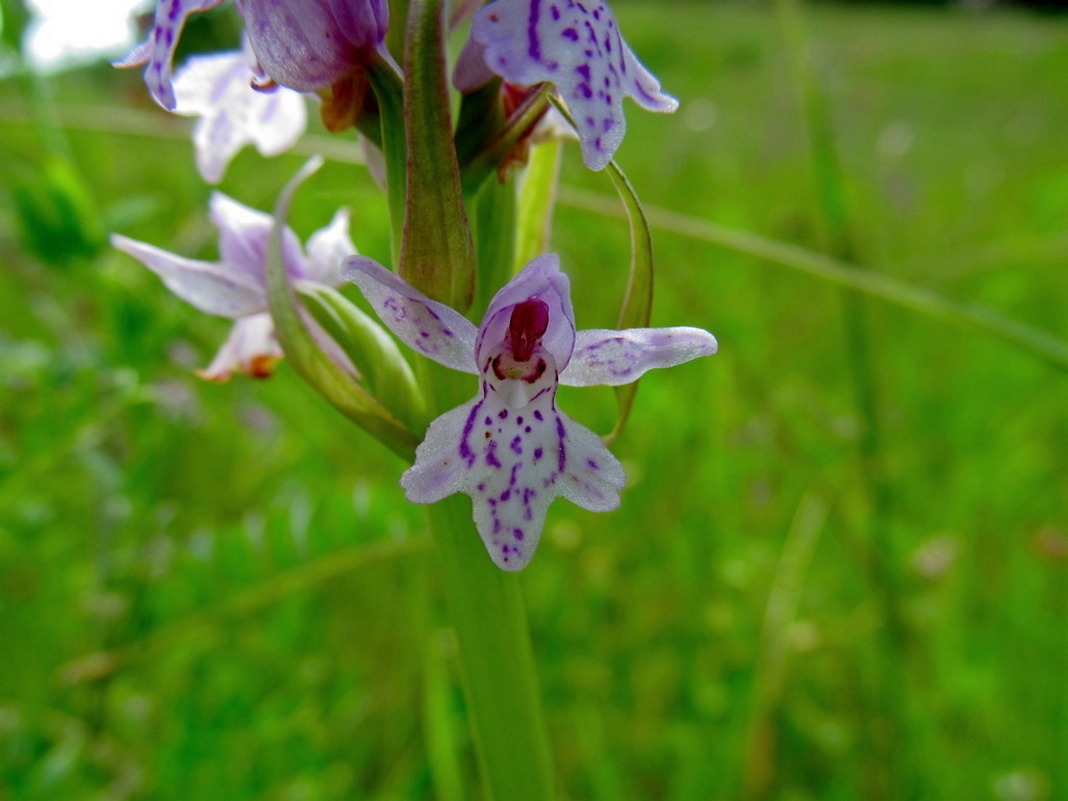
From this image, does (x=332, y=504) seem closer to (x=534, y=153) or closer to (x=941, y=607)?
(x=534, y=153)

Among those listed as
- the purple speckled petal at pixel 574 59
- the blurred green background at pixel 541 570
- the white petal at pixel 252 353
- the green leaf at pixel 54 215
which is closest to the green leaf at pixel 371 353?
the white petal at pixel 252 353

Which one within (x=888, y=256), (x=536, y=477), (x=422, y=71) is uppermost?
(x=422, y=71)

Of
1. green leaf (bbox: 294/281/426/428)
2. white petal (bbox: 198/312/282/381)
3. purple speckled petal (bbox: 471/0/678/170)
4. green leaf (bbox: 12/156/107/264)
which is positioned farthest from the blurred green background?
purple speckled petal (bbox: 471/0/678/170)

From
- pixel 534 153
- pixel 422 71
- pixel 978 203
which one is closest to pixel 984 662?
pixel 534 153

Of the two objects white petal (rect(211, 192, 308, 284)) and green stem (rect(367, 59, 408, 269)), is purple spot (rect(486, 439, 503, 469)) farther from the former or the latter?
white petal (rect(211, 192, 308, 284))

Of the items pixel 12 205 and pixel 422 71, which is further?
pixel 12 205

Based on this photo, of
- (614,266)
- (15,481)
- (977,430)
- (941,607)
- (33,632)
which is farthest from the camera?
(614,266)
